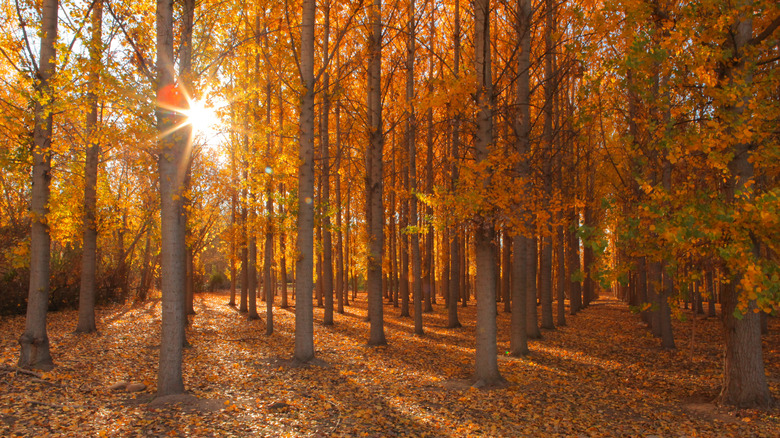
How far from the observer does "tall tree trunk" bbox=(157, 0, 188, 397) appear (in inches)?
232

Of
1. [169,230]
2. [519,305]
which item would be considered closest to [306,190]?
[169,230]

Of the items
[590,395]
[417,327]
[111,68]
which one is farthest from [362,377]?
[111,68]

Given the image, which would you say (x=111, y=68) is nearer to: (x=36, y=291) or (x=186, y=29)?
(x=186, y=29)

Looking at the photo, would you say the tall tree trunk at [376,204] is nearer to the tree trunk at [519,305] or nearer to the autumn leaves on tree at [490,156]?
the autumn leaves on tree at [490,156]

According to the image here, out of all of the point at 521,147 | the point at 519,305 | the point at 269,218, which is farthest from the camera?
the point at 269,218

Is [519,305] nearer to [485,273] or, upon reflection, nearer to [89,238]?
[485,273]

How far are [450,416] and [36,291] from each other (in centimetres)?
692

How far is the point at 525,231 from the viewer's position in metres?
6.47

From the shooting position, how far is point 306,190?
8055 millimetres

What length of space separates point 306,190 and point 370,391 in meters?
3.69

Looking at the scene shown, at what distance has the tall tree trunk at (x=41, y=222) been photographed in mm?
7031

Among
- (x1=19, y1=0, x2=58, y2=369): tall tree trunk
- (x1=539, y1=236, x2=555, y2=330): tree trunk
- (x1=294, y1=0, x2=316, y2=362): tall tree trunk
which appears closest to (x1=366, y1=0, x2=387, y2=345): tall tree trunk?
(x1=294, y1=0, x2=316, y2=362): tall tree trunk

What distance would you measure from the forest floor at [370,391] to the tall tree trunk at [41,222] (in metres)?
0.47

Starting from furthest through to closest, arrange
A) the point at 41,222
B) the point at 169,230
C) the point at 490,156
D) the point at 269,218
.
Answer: the point at 269,218 < the point at 41,222 < the point at 490,156 < the point at 169,230
